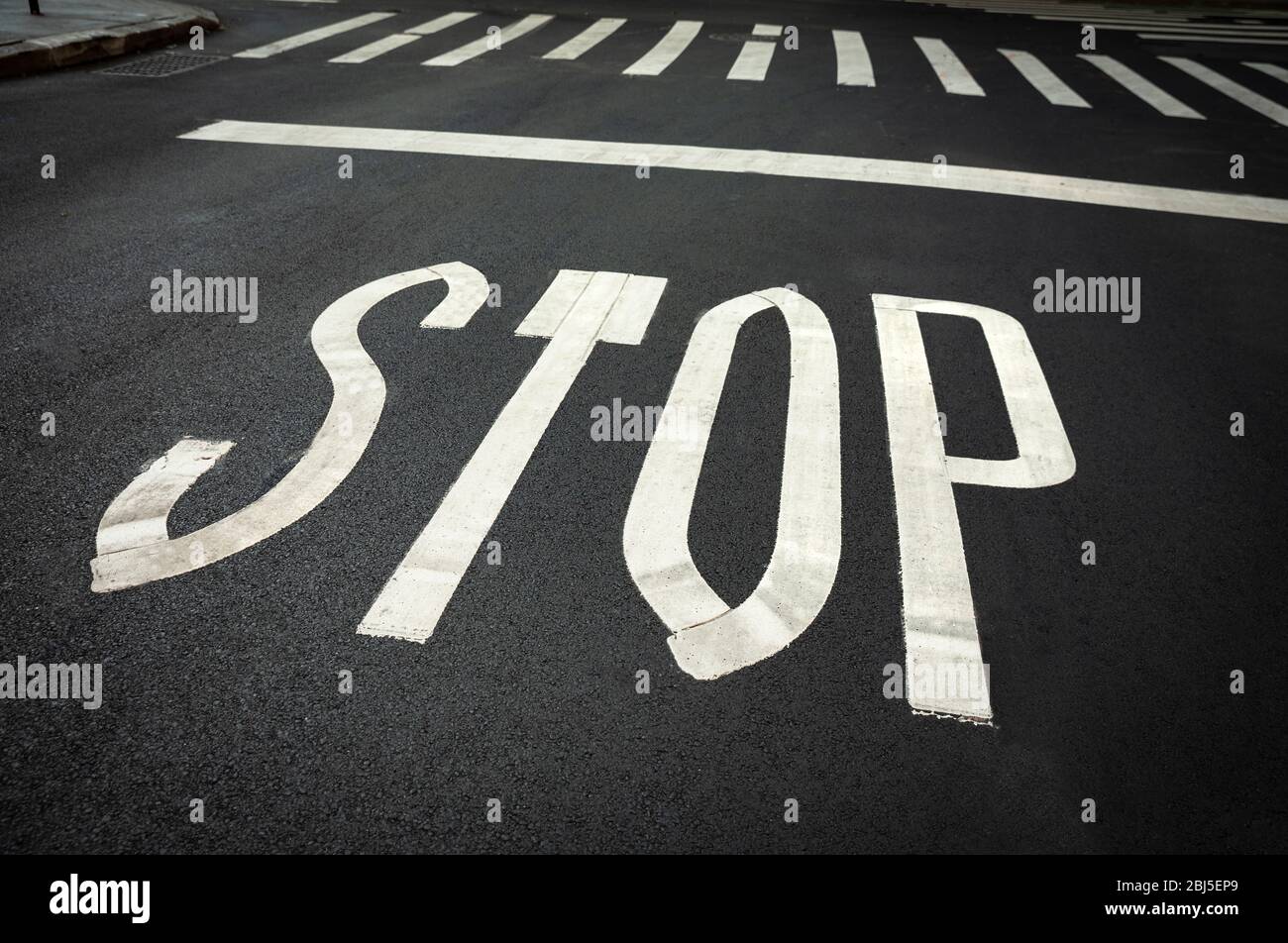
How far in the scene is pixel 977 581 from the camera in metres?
3.73

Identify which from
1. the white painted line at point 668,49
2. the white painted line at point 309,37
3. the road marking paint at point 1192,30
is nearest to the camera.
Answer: the white painted line at point 309,37

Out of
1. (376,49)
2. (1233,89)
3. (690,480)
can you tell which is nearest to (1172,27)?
(1233,89)

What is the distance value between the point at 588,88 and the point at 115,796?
1047cm

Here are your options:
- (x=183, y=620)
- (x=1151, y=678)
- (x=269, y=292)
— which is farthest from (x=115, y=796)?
(x=269, y=292)

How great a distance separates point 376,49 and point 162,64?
2907 mm

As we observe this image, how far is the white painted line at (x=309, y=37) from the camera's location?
1235 centimetres

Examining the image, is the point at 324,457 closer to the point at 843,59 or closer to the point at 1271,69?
the point at 843,59

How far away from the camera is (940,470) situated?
4414 millimetres

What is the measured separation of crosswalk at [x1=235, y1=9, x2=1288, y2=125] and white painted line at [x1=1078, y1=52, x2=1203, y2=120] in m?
0.01

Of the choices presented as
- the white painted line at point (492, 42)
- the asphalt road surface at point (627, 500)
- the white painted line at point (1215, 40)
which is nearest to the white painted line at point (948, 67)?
the asphalt road surface at point (627, 500)

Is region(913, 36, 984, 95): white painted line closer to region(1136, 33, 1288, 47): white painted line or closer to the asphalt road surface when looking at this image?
the asphalt road surface

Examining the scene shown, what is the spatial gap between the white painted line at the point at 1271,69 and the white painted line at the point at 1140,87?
7.03 feet

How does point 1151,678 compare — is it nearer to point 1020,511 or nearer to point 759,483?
point 1020,511

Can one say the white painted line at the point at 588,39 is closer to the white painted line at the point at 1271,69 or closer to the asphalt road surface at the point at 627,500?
the asphalt road surface at the point at 627,500
